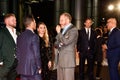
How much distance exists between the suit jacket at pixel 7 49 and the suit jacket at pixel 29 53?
516 mm

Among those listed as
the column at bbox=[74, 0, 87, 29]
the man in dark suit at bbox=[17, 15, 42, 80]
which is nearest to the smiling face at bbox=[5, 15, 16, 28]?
the man in dark suit at bbox=[17, 15, 42, 80]

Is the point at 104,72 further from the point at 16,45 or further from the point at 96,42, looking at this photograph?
the point at 16,45

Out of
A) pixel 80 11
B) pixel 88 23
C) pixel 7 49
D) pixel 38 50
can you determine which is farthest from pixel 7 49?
pixel 80 11

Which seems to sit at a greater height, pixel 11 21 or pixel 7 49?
pixel 11 21

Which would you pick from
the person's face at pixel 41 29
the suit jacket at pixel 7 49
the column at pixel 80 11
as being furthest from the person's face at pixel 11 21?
the column at pixel 80 11

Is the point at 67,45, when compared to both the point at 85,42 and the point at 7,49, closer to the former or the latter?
the point at 7,49

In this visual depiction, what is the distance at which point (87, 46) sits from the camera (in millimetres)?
9828

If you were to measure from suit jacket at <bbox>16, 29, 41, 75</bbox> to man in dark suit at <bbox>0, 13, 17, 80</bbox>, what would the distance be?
1.70 ft

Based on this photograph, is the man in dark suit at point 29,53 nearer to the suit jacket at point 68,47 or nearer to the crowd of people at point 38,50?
the crowd of people at point 38,50

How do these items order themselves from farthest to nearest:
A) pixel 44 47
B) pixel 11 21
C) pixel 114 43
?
pixel 114 43 < pixel 44 47 < pixel 11 21

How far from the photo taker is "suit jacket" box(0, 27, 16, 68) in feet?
22.3

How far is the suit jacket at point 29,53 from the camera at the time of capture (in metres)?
6.22

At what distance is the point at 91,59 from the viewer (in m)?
9.98

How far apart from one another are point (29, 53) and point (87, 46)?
3.85 m
